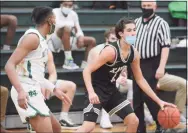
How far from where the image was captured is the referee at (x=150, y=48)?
7.05 meters

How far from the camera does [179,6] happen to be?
32.3ft

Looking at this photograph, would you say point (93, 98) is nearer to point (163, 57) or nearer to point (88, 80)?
point (88, 80)

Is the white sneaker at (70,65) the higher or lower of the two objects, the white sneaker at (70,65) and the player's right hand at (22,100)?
the lower

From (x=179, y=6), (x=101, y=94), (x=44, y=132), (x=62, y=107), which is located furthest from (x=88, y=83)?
(x=179, y=6)

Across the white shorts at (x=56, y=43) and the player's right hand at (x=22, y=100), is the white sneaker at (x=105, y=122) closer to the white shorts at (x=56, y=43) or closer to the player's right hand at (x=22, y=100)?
the white shorts at (x=56, y=43)

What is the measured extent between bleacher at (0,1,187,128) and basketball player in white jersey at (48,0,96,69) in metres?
0.22

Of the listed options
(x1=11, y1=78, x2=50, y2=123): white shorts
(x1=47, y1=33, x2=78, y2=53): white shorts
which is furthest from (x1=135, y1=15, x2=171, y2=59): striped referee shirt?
(x1=11, y1=78, x2=50, y2=123): white shorts

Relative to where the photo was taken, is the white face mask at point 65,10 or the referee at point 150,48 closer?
the referee at point 150,48

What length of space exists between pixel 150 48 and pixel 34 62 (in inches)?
104

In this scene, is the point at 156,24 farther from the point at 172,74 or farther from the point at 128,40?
the point at 172,74

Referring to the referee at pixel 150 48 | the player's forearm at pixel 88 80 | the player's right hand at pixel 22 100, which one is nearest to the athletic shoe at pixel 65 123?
the referee at pixel 150 48

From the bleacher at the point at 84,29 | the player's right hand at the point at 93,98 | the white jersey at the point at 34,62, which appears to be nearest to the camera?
the white jersey at the point at 34,62

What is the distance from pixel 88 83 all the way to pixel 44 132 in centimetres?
86

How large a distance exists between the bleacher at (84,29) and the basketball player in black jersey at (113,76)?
2.43m
